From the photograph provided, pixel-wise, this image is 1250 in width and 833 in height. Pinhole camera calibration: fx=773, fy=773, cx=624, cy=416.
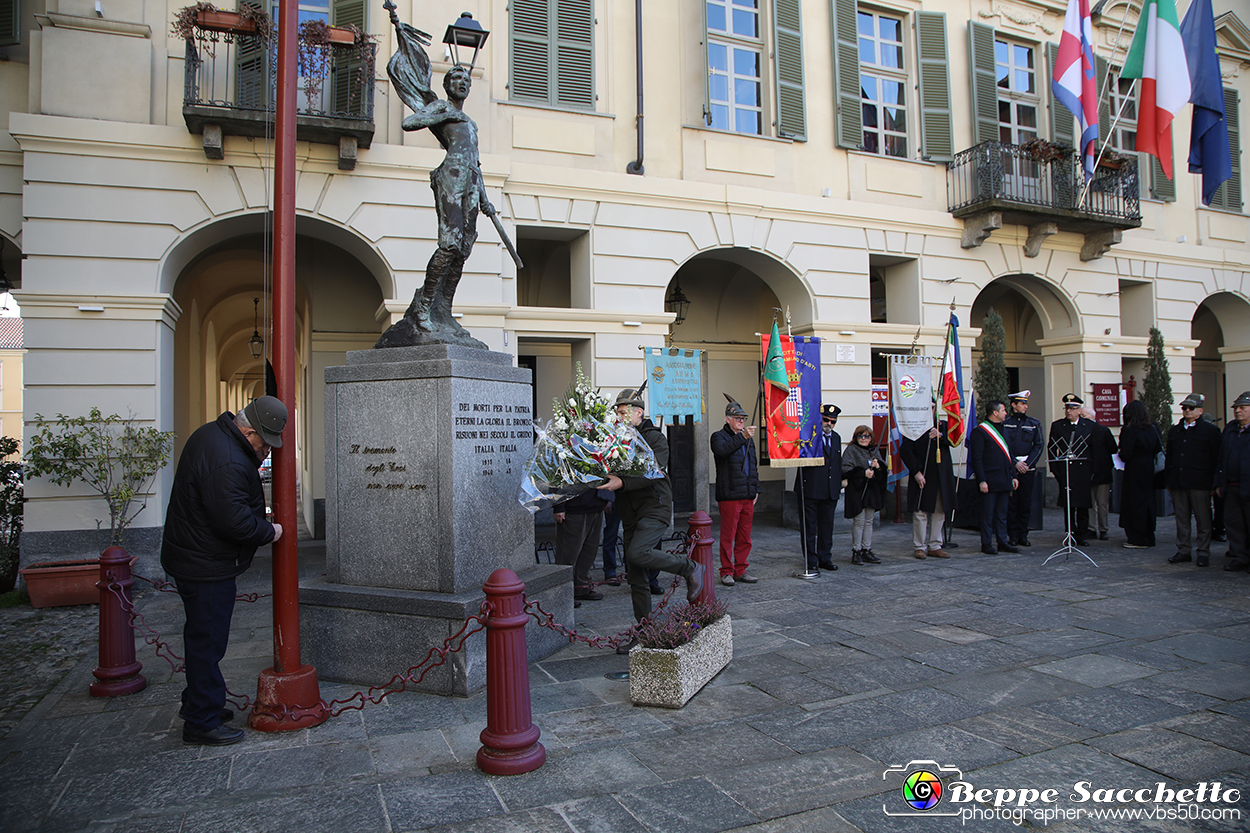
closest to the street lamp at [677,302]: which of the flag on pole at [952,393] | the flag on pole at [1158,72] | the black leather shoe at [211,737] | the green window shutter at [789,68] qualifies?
the green window shutter at [789,68]

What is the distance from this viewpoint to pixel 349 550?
5.26 m

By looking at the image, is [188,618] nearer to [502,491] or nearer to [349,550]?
[349,550]

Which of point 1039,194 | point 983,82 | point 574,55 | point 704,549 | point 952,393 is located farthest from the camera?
point 983,82

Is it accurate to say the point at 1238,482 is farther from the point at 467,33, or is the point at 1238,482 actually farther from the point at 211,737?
the point at 211,737

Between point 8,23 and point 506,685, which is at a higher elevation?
point 8,23

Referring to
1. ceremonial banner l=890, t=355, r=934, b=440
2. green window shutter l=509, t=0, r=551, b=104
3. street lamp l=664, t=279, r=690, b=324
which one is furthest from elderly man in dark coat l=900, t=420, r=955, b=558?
green window shutter l=509, t=0, r=551, b=104

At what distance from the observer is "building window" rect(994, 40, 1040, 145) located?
14.1 m

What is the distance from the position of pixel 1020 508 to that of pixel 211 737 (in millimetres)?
9761

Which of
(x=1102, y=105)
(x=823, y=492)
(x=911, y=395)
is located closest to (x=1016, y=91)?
(x=1102, y=105)

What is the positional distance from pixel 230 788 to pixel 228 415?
1.84m

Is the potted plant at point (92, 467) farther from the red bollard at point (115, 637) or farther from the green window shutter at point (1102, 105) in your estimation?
the green window shutter at point (1102, 105)

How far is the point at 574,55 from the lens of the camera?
11156 mm

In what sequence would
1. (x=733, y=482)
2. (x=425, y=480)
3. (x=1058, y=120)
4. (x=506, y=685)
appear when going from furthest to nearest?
(x=1058, y=120) → (x=733, y=482) → (x=425, y=480) → (x=506, y=685)

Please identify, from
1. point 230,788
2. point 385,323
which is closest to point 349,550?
point 230,788
